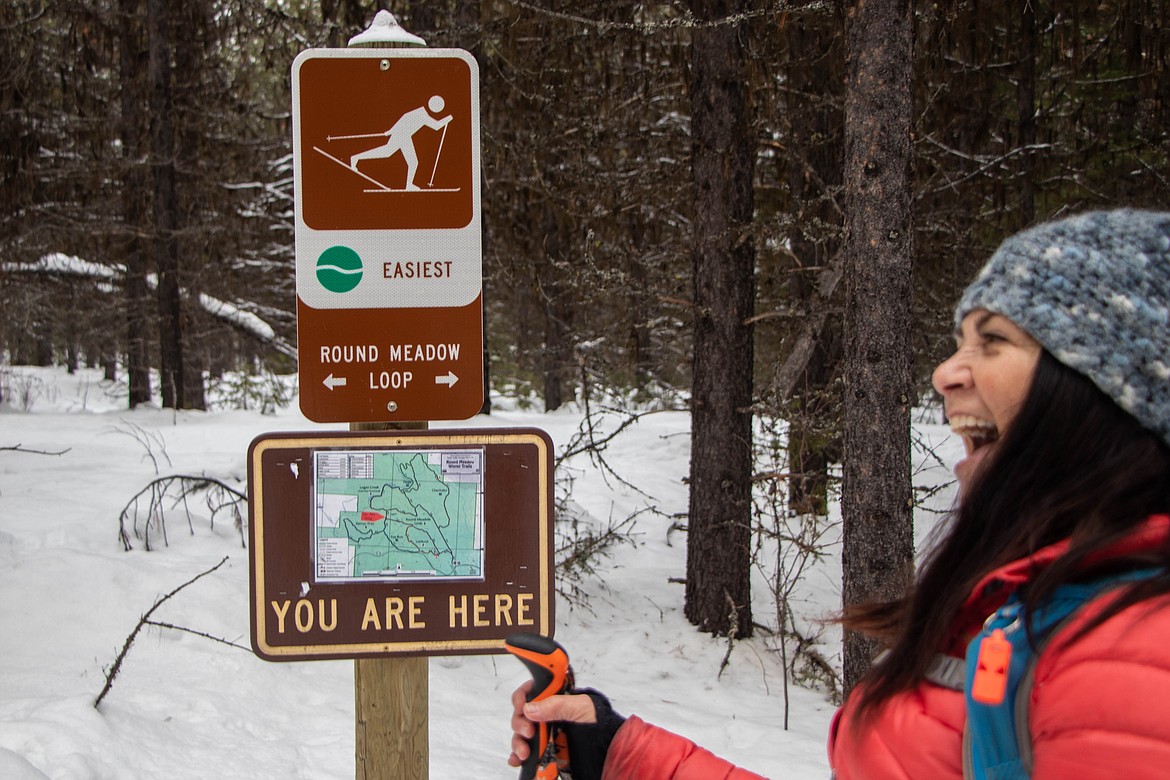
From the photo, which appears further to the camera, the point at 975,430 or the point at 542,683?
the point at 542,683

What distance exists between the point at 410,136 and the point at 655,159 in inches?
222

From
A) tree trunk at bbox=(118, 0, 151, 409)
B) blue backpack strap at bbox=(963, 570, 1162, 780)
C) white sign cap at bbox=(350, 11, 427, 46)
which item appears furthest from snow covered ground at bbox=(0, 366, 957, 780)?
tree trunk at bbox=(118, 0, 151, 409)

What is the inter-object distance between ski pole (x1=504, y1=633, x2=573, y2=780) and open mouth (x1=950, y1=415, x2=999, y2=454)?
695 mm

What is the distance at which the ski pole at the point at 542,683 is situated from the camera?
1.52 m

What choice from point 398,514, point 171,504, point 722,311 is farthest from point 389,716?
point 171,504

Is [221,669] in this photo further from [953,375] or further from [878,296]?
[953,375]

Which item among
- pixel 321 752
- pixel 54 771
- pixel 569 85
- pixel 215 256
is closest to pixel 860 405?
pixel 321 752

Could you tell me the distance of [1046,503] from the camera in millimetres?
1061

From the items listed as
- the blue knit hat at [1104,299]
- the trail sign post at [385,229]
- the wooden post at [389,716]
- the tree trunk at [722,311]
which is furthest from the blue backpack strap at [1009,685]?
the tree trunk at [722,311]

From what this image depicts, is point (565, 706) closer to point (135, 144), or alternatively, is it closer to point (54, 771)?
point (54, 771)

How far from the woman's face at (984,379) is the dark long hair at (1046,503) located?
31mm

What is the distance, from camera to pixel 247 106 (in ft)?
46.2

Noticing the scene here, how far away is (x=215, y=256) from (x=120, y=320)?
2802 millimetres

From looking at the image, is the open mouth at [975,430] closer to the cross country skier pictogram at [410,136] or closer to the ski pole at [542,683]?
the ski pole at [542,683]
